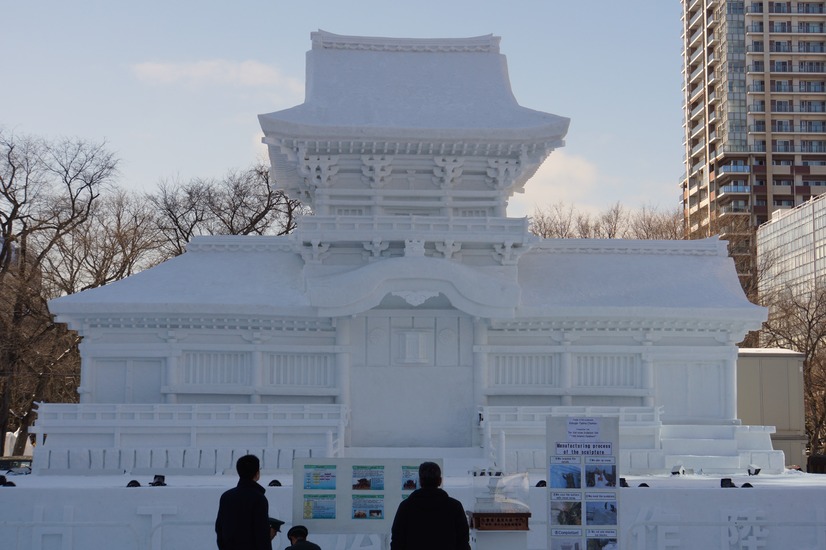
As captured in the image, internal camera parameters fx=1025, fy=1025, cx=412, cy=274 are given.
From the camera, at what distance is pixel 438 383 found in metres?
25.1

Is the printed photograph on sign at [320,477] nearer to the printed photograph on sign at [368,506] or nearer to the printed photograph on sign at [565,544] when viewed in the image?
the printed photograph on sign at [368,506]

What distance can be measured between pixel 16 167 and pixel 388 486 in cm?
3256

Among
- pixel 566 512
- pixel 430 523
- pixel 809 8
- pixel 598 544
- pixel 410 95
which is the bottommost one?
pixel 598 544

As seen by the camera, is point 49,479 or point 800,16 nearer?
point 49,479

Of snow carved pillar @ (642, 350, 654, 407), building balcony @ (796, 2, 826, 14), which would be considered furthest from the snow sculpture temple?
building balcony @ (796, 2, 826, 14)

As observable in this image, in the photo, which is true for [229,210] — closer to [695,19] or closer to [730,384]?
[730,384]

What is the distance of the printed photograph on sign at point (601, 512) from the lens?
12.6 metres

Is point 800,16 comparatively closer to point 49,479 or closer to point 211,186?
point 211,186

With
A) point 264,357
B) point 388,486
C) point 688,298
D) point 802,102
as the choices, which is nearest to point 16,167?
point 264,357

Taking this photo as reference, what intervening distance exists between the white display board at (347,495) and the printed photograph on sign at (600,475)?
211 cm

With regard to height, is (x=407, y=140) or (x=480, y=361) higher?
(x=407, y=140)

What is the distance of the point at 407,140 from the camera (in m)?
25.5

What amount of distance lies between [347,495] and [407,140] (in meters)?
14.1

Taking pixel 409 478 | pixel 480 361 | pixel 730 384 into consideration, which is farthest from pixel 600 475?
pixel 730 384
